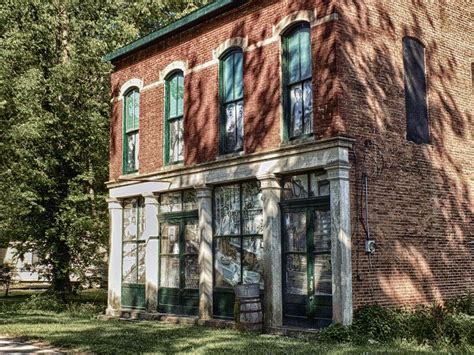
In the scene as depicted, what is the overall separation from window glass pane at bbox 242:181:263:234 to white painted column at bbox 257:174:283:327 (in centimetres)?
60

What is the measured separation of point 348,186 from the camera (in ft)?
42.6

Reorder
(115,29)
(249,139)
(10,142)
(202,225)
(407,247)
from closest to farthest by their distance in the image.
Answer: (407,247) → (249,139) → (202,225) → (10,142) → (115,29)

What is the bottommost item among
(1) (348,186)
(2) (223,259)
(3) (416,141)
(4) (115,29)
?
(2) (223,259)

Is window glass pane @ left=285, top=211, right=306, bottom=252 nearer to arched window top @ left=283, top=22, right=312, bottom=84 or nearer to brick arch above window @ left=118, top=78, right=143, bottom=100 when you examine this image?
arched window top @ left=283, top=22, right=312, bottom=84

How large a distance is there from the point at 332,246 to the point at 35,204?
11259mm

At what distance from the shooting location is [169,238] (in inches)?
704

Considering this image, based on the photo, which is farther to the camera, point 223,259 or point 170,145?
point 170,145

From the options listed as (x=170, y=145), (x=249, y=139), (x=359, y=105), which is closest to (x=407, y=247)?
(x=359, y=105)

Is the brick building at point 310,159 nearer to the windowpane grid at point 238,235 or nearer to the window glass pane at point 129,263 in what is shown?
the windowpane grid at point 238,235

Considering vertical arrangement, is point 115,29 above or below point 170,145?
above

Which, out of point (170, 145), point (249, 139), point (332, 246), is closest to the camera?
point (332, 246)

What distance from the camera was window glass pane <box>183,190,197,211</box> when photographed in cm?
1719

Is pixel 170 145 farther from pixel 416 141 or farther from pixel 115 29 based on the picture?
pixel 115 29

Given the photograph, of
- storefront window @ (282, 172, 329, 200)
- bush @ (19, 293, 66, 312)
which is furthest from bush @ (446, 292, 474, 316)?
bush @ (19, 293, 66, 312)
